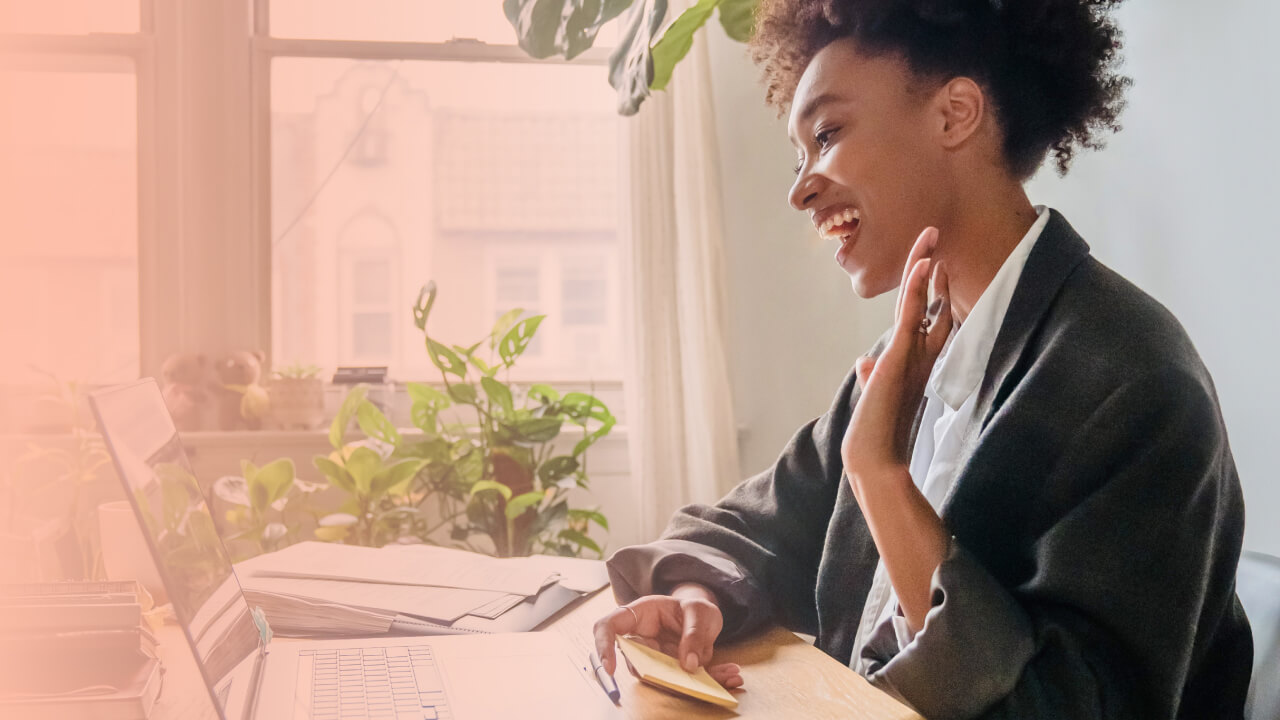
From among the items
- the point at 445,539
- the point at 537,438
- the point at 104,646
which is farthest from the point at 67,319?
the point at 104,646

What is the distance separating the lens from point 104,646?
2.18 ft

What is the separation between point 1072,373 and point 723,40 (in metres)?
1.87

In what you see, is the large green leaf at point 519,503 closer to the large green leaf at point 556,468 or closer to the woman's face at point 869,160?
the large green leaf at point 556,468

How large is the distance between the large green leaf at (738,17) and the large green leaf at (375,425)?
3.66 ft

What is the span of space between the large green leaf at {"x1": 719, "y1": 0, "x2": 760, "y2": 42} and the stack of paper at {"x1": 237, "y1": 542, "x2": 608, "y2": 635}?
850mm

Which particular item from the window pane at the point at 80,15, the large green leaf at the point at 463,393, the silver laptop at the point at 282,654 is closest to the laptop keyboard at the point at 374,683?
the silver laptop at the point at 282,654

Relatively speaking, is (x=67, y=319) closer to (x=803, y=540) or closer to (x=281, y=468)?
(x=281, y=468)

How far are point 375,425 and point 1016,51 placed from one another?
1.57 meters

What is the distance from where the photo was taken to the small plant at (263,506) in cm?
182

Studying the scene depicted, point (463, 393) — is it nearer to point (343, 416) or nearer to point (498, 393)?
point (498, 393)

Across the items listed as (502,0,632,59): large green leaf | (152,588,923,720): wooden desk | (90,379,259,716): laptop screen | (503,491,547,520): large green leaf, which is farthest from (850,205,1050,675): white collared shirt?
(503,491,547,520): large green leaf

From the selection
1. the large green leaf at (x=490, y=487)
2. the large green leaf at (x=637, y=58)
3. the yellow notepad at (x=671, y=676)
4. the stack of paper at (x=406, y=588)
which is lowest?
the large green leaf at (x=490, y=487)

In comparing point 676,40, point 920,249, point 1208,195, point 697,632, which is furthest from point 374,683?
point 676,40

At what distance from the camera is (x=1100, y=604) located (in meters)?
0.67
